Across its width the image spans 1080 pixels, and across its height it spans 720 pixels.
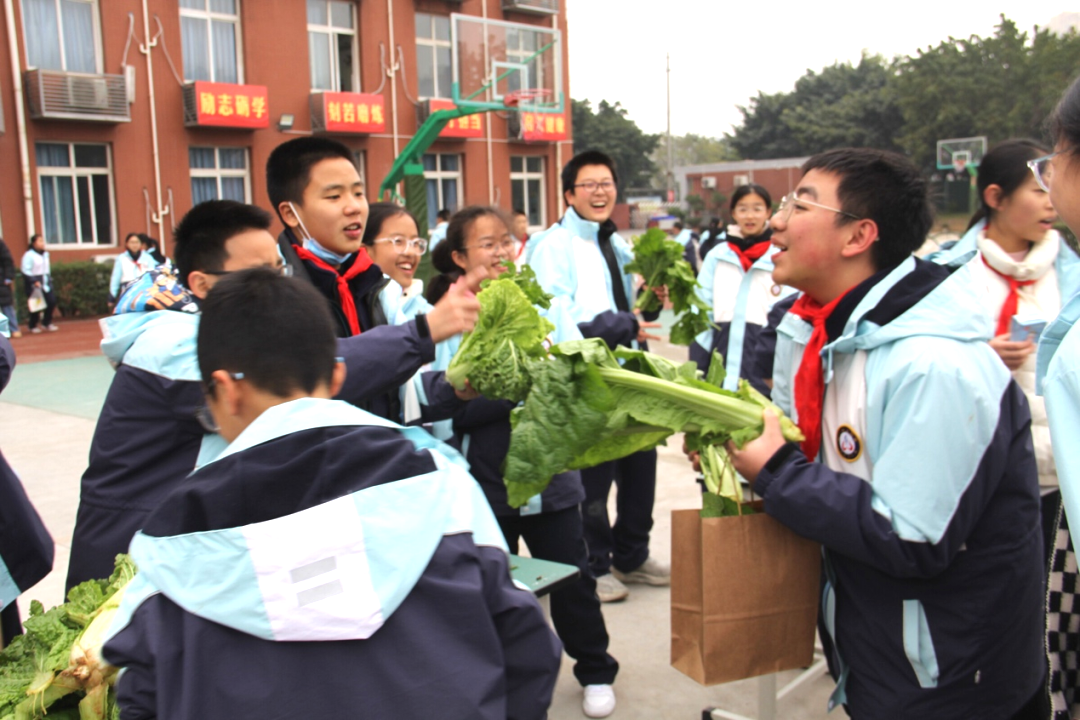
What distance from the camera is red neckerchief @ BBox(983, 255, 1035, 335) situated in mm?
3170

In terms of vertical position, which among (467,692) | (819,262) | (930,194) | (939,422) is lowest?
(467,692)

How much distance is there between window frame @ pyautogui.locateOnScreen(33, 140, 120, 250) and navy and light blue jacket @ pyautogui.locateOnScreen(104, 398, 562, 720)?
759 inches

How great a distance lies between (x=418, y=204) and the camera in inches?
657

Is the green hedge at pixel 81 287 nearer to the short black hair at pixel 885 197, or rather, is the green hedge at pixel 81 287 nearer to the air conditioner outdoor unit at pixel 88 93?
the air conditioner outdoor unit at pixel 88 93

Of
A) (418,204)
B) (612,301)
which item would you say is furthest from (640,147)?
(612,301)

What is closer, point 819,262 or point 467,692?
point 467,692

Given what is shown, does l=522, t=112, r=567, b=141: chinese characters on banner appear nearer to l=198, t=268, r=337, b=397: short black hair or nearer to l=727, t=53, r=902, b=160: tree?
l=198, t=268, r=337, b=397: short black hair

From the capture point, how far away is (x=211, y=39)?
2005 centimetres

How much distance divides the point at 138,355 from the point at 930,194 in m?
2.03

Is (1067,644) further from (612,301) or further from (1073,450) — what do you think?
(612,301)

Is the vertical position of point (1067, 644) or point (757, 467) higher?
point (757, 467)

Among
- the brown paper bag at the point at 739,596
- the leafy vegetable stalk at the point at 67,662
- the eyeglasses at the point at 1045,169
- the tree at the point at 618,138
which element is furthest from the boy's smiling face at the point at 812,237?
the tree at the point at 618,138

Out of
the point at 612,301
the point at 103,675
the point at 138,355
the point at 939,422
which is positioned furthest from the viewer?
the point at 612,301

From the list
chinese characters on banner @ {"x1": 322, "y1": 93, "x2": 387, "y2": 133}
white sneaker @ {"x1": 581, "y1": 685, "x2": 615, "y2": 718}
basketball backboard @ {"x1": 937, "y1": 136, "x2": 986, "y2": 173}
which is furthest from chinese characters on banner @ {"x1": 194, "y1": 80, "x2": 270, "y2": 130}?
basketball backboard @ {"x1": 937, "y1": 136, "x2": 986, "y2": 173}
